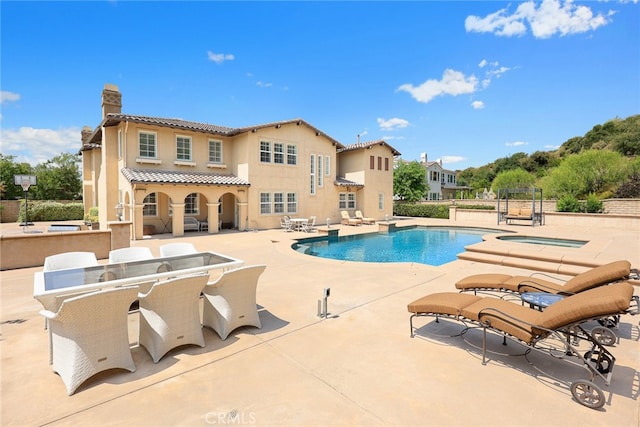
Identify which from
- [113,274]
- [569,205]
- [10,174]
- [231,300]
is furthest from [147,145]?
[10,174]

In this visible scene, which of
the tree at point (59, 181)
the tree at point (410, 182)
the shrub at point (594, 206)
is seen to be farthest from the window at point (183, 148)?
the shrub at point (594, 206)

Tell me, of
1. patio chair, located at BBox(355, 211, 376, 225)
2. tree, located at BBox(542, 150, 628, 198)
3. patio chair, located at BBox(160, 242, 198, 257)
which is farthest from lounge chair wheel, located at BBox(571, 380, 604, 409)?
tree, located at BBox(542, 150, 628, 198)

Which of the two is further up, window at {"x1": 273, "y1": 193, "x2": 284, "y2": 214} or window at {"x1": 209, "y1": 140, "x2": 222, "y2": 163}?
window at {"x1": 209, "y1": 140, "x2": 222, "y2": 163}

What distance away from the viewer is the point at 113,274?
4609 mm

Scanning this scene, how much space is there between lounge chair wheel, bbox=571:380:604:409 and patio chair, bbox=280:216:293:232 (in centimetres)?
1697

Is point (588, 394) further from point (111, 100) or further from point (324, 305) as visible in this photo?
point (111, 100)

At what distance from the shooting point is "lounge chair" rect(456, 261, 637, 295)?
4340mm

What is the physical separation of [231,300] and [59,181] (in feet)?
139

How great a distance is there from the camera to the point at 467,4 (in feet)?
42.2

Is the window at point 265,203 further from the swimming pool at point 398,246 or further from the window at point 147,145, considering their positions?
the window at point 147,145

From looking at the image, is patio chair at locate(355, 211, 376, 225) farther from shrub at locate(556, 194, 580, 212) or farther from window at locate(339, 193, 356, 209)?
shrub at locate(556, 194, 580, 212)

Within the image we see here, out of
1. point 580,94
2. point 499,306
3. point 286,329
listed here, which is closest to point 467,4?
point 499,306

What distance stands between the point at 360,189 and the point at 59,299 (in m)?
23.4

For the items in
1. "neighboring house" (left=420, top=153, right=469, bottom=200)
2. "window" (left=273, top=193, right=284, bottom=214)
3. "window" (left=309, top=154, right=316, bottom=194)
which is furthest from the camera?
"neighboring house" (left=420, top=153, right=469, bottom=200)
